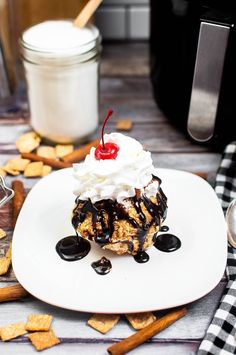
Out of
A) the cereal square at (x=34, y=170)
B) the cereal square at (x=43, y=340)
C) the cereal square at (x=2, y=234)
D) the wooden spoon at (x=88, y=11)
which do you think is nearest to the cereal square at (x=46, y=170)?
the cereal square at (x=34, y=170)

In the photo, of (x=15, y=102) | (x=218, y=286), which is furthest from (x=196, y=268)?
(x=15, y=102)

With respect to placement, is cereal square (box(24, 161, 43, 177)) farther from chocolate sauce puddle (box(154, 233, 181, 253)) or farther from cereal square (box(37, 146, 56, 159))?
chocolate sauce puddle (box(154, 233, 181, 253))

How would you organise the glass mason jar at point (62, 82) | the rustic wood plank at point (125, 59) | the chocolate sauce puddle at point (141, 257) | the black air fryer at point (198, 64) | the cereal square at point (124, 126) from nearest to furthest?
the chocolate sauce puddle at point (141, 257), the black air fryer at point (198, 64), the glass mason jar at point (62, 82), the cereal square at point (124, 126), the rustic wood plank at point (125, 59)

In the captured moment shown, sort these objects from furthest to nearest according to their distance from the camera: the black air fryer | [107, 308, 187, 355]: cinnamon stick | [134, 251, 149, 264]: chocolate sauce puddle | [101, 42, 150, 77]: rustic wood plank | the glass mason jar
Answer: [101, 42, 150, 77]: rustic wood plank
the glass mason jar
the black air fryer
[134, 251, 149, 264]: chocolate sauce puddle
[107, 308, 187, 355]: cinnamon stick

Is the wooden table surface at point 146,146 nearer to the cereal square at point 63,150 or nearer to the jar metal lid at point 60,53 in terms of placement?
the cereal square at point 63,150

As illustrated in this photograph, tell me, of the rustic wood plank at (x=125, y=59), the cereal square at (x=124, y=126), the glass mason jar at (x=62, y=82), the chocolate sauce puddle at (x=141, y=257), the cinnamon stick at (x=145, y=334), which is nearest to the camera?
the cinnamon stick at (x=145, y=334)

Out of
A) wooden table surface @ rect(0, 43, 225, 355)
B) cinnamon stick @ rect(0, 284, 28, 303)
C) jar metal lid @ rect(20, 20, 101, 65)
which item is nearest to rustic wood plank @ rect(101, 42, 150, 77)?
wooden table surface @ rect(0, 43, 225, 355)

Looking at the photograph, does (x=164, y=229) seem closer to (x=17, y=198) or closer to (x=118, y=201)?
(x=118, y=201)

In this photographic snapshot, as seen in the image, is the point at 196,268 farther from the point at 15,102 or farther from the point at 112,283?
the point at 15,102
